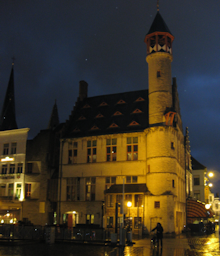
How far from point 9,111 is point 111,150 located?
74.8ft

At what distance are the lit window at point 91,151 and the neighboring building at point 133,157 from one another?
0.12 m

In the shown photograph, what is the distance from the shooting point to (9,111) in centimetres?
5591

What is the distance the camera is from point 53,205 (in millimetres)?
43562

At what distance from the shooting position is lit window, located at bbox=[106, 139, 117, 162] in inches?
1609

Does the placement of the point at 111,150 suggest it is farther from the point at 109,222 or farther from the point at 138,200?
the point at 109,222

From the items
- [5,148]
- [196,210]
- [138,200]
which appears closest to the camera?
[138,200]

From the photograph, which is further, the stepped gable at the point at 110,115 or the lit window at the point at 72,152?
the lit window at the point at 72,152

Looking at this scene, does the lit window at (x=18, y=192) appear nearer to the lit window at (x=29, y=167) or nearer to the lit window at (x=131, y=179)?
the lit window at (x=29, y=167)

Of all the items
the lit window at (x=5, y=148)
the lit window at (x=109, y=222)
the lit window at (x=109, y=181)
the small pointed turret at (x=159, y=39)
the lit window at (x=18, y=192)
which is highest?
the small pointed turret at (x=159, y=39)

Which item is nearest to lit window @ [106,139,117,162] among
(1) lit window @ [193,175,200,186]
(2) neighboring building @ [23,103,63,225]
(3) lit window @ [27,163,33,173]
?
(2) neighboring building @ [23,103,63,225]

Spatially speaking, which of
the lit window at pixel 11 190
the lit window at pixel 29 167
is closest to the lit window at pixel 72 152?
the lit window at pixel 29 167

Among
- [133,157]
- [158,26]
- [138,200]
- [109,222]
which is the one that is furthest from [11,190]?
[158,26]

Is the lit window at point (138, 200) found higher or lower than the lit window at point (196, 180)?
lower

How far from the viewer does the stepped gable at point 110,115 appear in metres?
41.6
